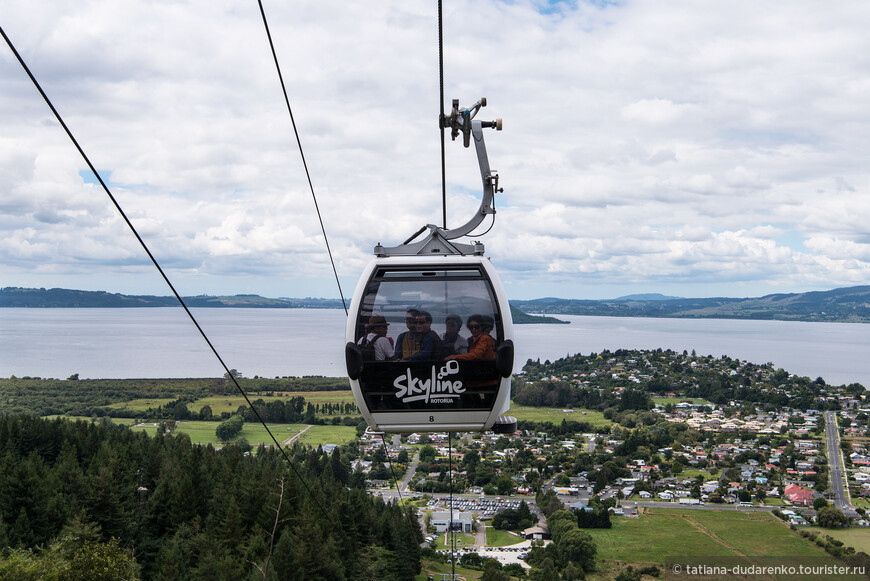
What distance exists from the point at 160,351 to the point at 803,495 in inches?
4855

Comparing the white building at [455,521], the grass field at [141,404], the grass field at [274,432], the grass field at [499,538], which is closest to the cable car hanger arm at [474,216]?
the grass field at [499,538]

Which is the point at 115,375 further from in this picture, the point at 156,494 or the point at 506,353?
the point at 506,353

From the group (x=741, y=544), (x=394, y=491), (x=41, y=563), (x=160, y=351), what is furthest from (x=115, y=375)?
(x=41, y=563)

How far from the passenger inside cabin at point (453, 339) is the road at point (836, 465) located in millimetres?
48773

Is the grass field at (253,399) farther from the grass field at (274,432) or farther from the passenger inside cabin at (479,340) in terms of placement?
the passenger inside cabin at (479,340)

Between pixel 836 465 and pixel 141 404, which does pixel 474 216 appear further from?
pixel 141 404

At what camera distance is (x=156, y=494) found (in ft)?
93.0

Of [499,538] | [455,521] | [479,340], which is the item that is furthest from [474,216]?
[455,521]

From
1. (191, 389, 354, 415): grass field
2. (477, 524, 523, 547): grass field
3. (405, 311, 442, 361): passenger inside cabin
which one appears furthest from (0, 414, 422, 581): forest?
(191, 389, 354, 415): grass field

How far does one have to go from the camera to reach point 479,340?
6.42m

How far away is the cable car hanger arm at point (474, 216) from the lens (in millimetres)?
6801

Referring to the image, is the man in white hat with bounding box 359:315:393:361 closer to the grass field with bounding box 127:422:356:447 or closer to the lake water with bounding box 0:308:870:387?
the grass field with bounding box 127:422:356:447

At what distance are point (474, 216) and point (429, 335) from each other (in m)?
2.03

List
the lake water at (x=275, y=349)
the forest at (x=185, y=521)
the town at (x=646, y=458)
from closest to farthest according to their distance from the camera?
the forest at (x=185, y=521) < the town at (x=646, y=458) < the lake water at (x=275, y=349)
